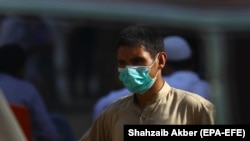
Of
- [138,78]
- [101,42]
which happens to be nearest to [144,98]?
[138,78]

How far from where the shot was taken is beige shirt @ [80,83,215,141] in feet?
12.2

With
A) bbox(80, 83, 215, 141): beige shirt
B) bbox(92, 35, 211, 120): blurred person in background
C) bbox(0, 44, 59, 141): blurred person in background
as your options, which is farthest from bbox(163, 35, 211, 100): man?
bbox(0, 44, 59, 141): blurred person in background

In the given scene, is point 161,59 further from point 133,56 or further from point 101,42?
point 101,42

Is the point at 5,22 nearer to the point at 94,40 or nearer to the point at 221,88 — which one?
the point at 94,40

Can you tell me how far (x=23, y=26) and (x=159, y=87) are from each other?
2.37ft

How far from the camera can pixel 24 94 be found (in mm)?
4160

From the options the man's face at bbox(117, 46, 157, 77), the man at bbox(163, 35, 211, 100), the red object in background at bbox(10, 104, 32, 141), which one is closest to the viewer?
the man's face at bbox(117, 46, 157, 77)

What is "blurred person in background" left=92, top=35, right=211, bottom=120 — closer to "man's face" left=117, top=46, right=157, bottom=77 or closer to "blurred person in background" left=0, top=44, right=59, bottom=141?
"man's face" left=117, top=46, right=157, bottom=77

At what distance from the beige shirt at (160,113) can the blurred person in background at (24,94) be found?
380 millimetres

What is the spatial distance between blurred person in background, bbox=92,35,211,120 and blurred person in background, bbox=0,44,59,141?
0.81 feet

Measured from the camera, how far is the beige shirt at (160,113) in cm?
371

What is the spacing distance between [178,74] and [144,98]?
379 mm

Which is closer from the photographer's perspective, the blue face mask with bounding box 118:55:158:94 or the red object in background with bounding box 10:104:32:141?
the blue face mask with bounding box 118:55:158:94

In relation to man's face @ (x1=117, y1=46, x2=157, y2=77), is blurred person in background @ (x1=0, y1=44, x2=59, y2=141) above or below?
below
